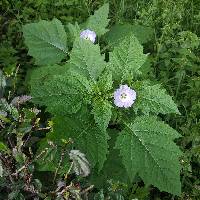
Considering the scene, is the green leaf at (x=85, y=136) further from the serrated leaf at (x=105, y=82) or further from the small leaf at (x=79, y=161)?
the small leaf at (x=79, y=161)

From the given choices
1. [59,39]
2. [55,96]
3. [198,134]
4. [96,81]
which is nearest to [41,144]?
[55,96]

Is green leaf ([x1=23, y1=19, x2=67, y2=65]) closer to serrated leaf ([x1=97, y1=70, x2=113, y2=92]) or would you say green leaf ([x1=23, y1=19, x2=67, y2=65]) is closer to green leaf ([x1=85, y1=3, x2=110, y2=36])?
green leaf ([x1=85, y1=3, x2=110, y2=36])

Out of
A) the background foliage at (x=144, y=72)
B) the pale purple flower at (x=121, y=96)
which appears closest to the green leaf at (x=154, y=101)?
the pale purple flower at (x=121, y=96)

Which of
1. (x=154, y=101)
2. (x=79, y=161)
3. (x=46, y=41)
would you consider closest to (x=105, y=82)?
(x=154, y=101)

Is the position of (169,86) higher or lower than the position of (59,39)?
lower

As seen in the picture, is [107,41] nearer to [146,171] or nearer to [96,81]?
[96,81]

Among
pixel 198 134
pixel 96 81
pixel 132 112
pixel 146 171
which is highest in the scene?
pixel 96 81
